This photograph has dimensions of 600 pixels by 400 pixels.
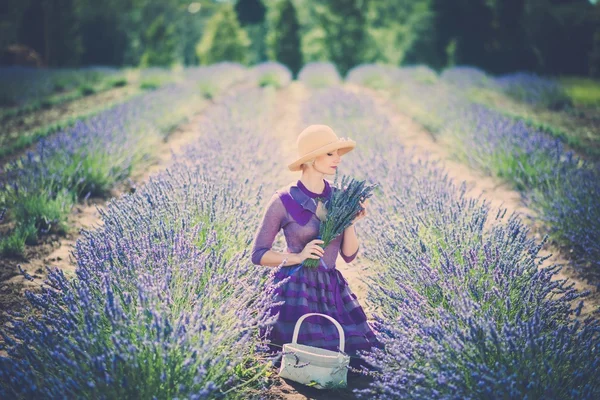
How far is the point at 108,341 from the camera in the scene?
6.09 ft

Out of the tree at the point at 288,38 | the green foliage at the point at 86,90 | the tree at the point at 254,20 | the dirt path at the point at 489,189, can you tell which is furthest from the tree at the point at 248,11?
the dirt path at the point at 489,189

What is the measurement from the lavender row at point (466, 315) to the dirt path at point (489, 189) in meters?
0.39

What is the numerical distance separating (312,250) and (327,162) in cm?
45

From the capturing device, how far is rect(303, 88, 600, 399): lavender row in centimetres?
172

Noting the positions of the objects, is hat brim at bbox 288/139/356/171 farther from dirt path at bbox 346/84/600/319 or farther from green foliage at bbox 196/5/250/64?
green foliage at bbox 196/5/250/64

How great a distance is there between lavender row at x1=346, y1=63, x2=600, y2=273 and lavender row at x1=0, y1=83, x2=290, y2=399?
233cm

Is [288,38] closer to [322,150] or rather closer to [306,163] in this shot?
[306,163]

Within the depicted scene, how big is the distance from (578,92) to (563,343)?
11863 mm

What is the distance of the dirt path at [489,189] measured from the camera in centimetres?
324

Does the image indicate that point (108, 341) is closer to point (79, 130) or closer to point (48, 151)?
point (48, 151)

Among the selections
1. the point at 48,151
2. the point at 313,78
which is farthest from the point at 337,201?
the point at 313,78

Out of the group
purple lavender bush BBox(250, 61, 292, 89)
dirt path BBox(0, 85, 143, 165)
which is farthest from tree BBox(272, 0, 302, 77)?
dirt path BBox(0, 85, 143, 165)

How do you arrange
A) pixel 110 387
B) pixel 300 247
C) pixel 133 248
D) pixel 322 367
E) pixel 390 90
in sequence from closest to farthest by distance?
1. pixel 110 387
2. pixel 322 367
3. pixel 133 248
4. pixel 300 247
5. pixel 390 90

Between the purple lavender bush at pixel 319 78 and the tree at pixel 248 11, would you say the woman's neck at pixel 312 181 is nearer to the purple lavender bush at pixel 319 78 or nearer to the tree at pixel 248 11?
the purple lavender bush at pixel 319 78
